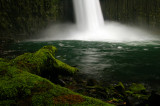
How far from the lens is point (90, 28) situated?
1512 inches

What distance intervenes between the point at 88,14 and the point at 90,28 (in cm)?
411

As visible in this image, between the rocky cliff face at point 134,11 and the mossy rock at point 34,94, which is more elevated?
the rocky cliff face at point 134,11

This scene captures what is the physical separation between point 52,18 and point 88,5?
1112 centimetres

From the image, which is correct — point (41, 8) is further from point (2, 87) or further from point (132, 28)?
point (2, 87)

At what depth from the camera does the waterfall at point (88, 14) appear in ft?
123

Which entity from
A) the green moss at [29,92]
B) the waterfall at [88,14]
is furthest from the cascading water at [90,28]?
the green moss at [29,92]

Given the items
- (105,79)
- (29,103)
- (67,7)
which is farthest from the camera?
(67,7)

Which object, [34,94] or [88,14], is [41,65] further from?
[88,14]

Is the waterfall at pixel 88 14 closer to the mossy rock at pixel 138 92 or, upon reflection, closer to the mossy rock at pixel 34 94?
the mossy rock at pixel 138 92

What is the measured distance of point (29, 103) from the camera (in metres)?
1.99

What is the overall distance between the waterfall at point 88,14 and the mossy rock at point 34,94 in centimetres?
3696

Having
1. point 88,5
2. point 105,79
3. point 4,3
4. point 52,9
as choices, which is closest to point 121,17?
point 88,5

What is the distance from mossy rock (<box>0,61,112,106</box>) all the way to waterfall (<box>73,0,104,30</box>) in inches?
1455

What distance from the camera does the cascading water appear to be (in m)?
37.1
